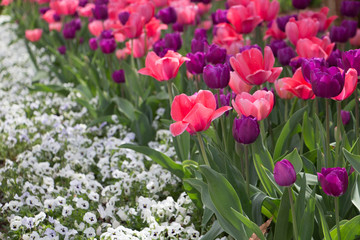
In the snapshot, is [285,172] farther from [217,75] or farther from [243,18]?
[243,18]

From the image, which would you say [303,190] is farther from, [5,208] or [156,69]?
[5,208]

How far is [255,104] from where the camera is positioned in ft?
5.58

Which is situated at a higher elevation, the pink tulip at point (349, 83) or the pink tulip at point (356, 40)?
the pink tulip at point (349, 83)

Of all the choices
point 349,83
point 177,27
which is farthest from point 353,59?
point 177,27

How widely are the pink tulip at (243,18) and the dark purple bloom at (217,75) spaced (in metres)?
1.08

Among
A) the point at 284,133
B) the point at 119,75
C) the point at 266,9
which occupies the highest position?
the point at 266,9

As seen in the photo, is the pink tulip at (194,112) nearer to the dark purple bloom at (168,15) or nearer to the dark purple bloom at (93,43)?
the dark purple bloom at (168,15)

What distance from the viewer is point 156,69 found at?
2092 millimetres

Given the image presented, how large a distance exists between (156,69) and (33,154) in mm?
1326

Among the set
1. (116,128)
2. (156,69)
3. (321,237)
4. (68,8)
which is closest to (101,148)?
(116,128)

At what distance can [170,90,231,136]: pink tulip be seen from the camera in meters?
1.64

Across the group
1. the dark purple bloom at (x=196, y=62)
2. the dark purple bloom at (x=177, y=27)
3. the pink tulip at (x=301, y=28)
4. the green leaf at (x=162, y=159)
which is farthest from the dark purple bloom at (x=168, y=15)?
the green leaf at (x=162, y=159)

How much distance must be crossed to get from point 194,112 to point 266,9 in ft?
5.54

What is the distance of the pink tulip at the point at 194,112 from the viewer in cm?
164
